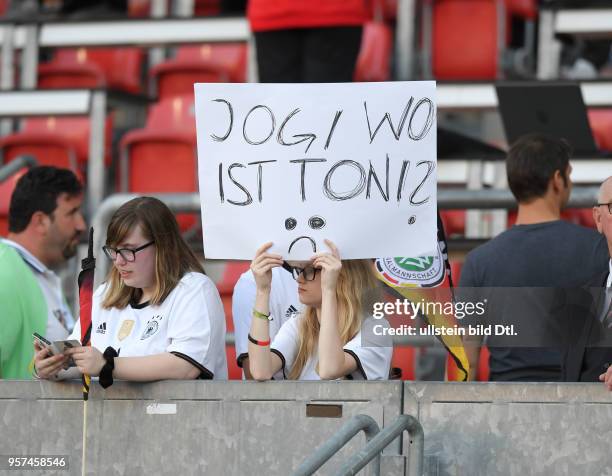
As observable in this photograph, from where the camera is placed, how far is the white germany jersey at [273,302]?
15.9 ft

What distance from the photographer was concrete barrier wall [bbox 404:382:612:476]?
390 cm

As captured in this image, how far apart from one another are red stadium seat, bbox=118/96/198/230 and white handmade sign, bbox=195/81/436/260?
12.3ft

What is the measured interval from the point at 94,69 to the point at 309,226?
5.67 metres

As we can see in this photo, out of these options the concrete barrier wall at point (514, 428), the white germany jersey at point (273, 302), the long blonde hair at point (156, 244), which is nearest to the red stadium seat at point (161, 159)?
the white germany jersey at point (273, 302)

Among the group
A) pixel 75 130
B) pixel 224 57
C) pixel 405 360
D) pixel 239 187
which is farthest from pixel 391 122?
pixel 224 57

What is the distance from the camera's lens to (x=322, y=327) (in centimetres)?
421

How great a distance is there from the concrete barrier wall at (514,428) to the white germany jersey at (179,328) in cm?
77

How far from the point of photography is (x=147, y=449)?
13.9 feet

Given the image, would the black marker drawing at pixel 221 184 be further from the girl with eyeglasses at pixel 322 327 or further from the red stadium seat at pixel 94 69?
the red stadium seat at pixel 94 69

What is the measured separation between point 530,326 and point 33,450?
1519 millimetres

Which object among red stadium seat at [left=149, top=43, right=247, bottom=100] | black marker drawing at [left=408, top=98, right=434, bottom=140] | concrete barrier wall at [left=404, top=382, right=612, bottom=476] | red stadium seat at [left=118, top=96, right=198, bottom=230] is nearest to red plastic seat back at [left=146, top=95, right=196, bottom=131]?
red stadium seat at [left=118, top=96, right=198, bottom=230]

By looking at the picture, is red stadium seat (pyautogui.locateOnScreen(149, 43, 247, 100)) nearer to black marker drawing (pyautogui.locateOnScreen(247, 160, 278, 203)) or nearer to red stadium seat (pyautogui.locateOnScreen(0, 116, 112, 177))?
red stadium seat (pyautogui.locateOnScreen(0, 116, 112, 177))

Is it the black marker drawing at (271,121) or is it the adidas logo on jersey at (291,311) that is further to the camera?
the adidas logo on jersey at (291,311)

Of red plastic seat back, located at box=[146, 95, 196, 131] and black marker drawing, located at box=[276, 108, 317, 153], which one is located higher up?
black marker drawing, located at box=[276, 108, 317, 153]
